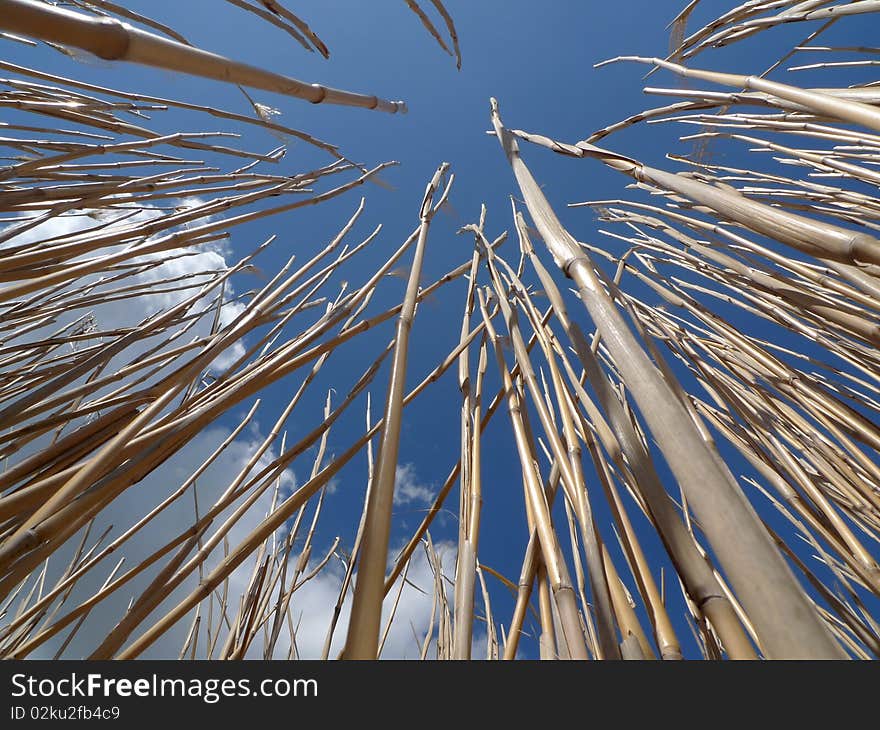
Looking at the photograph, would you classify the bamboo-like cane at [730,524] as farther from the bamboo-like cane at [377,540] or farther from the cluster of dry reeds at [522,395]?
the bamboo-like cane at [377,540]

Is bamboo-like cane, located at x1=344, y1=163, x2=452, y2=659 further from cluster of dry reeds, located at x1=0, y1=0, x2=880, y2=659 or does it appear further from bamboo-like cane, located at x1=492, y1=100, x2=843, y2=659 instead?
bamboo-like cane, located at x1=492, y1=100, x2=843, y2=659

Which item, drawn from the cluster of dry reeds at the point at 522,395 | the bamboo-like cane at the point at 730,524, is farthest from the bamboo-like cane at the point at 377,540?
the bamboo-like cane at the point at 730,524

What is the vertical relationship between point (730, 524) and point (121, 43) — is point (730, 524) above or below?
below

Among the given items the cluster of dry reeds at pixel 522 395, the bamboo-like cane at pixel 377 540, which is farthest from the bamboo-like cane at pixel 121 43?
the bamboo-like cane at pixel 377 540

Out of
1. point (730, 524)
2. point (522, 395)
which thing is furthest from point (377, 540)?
point (522, 395)

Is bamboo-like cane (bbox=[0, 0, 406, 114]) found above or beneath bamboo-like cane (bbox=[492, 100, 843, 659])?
above

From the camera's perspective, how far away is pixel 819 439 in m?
0.62

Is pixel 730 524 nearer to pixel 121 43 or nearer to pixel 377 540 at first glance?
pixel 377 540

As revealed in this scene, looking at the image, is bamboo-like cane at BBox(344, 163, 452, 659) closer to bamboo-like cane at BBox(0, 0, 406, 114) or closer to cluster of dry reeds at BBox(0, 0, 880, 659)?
cluster of dry reeds at BBox(0, 0, 880, 659)

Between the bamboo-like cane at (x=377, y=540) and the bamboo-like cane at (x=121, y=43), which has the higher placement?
the bamboo-like cane at (x=121, y=43)

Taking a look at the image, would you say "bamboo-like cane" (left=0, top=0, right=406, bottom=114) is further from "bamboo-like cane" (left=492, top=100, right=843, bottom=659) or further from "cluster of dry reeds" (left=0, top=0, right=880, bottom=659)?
"bamboo-like cane" (left=492, top=100, right=843, bottom=659)

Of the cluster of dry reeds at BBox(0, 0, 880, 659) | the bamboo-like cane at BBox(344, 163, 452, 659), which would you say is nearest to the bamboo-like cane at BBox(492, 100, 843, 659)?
the cluster of dry reeds at BBox(0, 0, 880, 659)

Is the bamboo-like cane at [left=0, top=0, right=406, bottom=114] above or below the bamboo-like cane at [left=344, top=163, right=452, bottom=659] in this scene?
above
